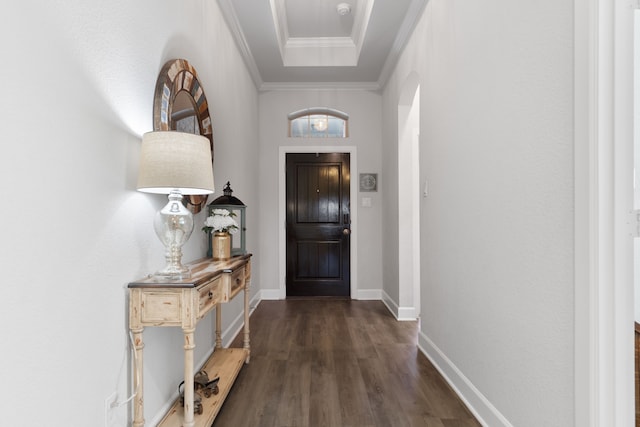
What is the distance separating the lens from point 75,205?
1.20m

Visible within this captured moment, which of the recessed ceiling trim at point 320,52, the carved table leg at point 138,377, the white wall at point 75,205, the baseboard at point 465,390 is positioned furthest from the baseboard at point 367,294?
the carved table leg at point 138,377

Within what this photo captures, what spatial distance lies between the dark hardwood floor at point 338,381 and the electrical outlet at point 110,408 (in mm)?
645

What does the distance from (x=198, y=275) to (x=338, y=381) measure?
4.18 ft

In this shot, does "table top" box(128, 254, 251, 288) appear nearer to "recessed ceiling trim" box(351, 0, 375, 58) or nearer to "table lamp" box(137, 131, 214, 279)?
"table lamp" box(137, 131, 214, 279)

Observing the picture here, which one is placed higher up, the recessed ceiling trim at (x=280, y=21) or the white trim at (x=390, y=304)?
the recessed ceiling trim at (x=280, y=21)

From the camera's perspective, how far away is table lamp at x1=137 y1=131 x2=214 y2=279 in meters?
1.45

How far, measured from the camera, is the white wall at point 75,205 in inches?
38.0

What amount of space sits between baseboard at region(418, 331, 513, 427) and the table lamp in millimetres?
1627

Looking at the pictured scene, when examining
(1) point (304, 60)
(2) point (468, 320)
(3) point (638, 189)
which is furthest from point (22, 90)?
(1) point (304, 60)

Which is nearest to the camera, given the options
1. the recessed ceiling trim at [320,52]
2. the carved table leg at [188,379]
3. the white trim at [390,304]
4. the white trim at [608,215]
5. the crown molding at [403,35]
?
the white trim at [608,215]

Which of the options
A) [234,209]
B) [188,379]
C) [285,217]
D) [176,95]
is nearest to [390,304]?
[285,217]

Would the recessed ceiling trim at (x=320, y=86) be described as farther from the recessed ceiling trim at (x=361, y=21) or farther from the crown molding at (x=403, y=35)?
the recessed ceiling trim at (x=361, y=21)

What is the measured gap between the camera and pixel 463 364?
7.14ft

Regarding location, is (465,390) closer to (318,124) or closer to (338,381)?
(338,381)
